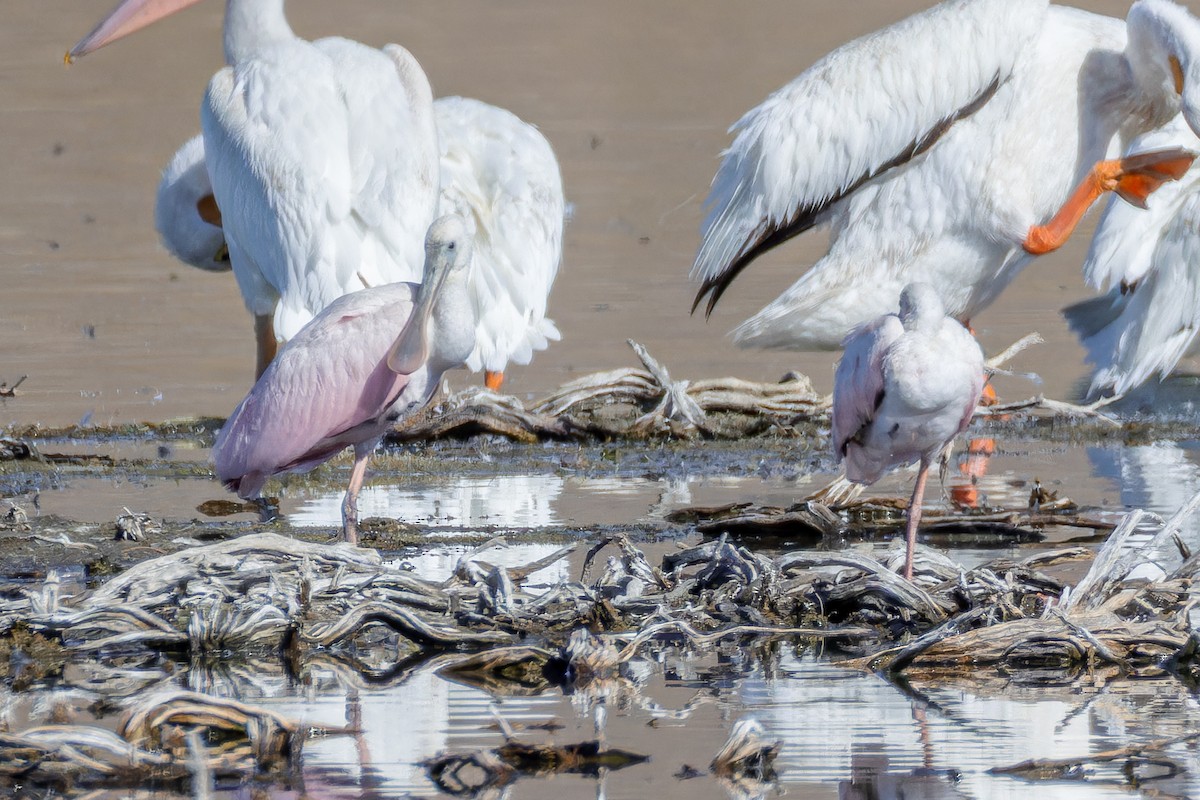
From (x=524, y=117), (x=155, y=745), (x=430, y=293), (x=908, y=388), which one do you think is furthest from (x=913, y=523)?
(x=524, y=117)

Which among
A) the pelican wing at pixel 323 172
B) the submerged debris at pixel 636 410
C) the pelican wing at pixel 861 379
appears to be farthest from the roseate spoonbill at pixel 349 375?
the submerged debris at pixel 636 410

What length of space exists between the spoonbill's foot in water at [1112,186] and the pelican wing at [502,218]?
226 cm

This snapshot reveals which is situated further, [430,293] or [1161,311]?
[1161,311]

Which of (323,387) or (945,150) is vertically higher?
(945,150)

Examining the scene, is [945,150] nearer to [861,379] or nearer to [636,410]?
[636,410]

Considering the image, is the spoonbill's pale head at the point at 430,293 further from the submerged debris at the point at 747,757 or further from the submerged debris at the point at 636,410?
the submerged debris at the point at 636,410

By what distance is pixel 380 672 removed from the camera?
206 inches

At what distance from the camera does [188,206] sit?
10.3 m

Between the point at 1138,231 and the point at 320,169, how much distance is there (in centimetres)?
380

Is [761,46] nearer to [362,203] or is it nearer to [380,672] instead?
[362,203]

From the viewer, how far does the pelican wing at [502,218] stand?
9.17 m

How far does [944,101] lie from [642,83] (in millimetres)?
11754

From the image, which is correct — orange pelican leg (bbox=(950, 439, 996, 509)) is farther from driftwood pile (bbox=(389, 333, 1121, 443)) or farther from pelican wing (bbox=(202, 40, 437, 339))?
pelican wing (bbox=(202, 40, 437, 339))

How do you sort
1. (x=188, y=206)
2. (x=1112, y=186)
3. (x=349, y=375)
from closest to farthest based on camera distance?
(x=349, y=375) < (x=1112, y=186) < (x=188, y=206)
